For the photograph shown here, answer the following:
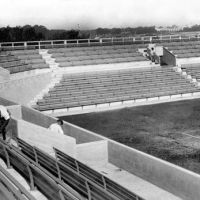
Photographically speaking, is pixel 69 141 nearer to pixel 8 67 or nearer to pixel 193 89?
pixel 8 67

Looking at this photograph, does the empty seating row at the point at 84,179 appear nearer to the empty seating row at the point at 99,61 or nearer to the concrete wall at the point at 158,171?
the concrete wall at the point at 158,171

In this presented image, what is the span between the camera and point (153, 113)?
78.3ft

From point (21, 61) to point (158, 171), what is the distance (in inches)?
807

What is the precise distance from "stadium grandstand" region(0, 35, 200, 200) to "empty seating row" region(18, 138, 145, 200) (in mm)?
22

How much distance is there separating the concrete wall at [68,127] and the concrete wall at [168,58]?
19.7 metres

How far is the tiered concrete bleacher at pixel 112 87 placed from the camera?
26125 mm

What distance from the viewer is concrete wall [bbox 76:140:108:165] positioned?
43.1 feet

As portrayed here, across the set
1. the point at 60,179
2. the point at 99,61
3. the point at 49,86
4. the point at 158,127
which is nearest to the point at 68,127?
the point at 158,127

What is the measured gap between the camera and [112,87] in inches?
1134

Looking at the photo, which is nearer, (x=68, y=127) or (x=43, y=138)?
(x=43, y=138)

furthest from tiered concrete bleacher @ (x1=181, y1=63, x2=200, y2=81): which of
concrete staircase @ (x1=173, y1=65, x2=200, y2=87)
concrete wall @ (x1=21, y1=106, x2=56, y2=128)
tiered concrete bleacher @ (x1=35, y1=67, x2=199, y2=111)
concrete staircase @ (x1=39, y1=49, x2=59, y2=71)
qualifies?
concrete wall @ (x1=21, y1=106, x2=56, y2=128)

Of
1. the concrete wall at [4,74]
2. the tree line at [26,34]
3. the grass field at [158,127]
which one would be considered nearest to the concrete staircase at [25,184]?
the grass field at [158,127]

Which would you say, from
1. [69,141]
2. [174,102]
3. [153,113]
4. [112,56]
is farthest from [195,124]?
[112,56]

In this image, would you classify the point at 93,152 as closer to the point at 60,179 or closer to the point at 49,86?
the point at 60,179
